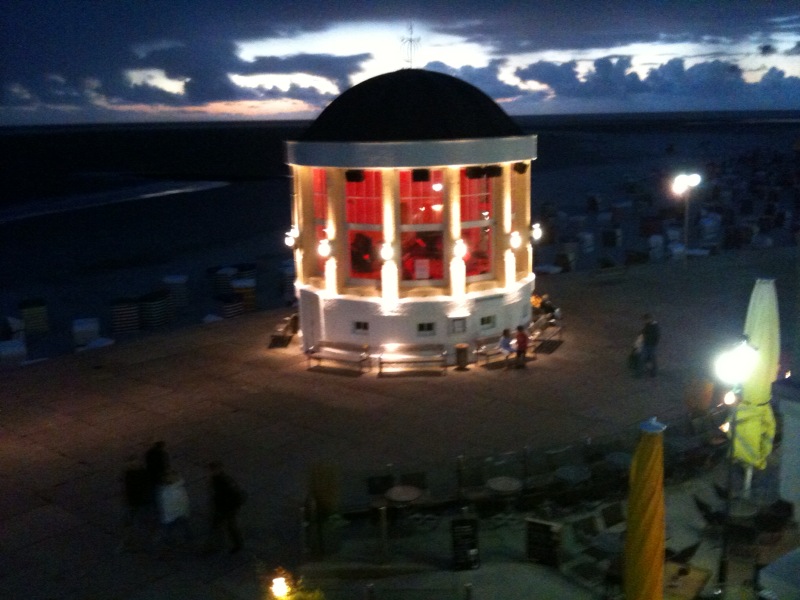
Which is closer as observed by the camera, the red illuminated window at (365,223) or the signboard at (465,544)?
the signboard at (465,544)

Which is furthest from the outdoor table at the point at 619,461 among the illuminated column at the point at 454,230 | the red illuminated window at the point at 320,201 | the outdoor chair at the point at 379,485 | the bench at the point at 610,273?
the bench at the point at 610,273

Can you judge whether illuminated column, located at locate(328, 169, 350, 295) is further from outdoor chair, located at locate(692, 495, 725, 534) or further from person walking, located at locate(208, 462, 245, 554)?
outdoor chair, located at locate(692, 495, 725, 534)

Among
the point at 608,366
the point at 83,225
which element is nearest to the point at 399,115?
the point at 608,366

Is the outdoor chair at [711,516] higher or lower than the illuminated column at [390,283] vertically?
lower

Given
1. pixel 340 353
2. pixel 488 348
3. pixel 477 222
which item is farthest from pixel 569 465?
pixel 477 222

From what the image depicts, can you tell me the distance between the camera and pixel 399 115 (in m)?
18.7

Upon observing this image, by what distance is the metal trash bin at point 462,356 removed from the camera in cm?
1822

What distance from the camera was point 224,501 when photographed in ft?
33.3

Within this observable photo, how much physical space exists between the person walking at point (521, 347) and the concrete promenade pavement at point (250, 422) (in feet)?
1.11

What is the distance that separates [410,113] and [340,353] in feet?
20.2

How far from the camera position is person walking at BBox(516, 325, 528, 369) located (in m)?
18.0

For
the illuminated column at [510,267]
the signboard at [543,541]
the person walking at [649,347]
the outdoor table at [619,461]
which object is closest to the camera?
the signboard at [543,541]

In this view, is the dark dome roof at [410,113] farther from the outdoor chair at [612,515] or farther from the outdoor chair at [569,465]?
the outdoor chair at [612,515]

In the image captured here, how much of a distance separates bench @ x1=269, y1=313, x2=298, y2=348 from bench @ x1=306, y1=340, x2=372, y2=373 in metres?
1.32
